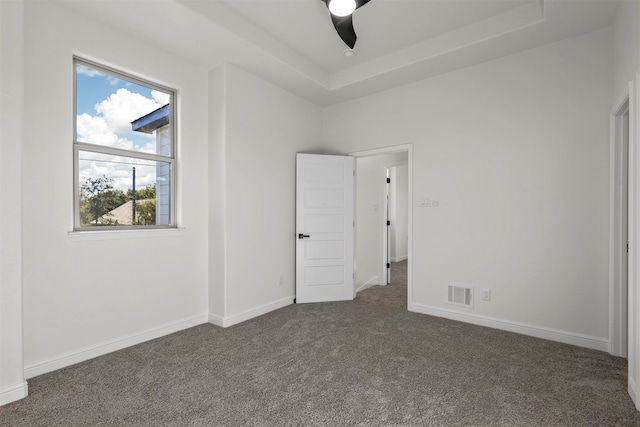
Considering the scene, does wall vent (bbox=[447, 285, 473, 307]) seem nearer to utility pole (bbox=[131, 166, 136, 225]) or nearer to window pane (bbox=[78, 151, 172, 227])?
window pane (bbox=[78, 151, 172, 227])

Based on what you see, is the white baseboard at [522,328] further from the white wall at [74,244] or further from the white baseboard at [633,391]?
the white wall at [74,244]

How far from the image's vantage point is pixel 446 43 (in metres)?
3.23

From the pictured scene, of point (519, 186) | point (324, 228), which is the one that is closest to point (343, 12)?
point (519, 186)

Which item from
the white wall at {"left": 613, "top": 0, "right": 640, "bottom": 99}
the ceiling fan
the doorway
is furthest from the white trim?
the ceiling fan

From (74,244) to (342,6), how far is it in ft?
9.13

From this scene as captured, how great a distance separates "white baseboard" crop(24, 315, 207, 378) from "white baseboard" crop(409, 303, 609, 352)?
2696 mm

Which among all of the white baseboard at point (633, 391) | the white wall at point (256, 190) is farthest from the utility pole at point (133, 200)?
the white baseboard at point (633, 391)

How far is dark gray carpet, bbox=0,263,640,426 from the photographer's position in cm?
189

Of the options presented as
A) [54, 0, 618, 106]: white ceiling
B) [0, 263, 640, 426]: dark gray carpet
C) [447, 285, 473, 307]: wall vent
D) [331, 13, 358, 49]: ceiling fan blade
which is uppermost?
[54, 0, 618, 106]: white ceiling

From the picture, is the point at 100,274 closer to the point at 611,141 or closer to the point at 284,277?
the point at 284,277

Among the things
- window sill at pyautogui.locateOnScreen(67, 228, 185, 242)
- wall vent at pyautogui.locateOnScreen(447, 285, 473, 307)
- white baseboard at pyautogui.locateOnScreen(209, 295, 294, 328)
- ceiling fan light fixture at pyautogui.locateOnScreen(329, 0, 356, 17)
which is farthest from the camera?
wall vent at pyautogui.locateOnScreen(447, 285, 473, 307)

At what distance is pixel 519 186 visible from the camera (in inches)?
127

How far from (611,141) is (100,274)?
458cm

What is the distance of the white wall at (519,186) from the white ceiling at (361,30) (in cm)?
29
